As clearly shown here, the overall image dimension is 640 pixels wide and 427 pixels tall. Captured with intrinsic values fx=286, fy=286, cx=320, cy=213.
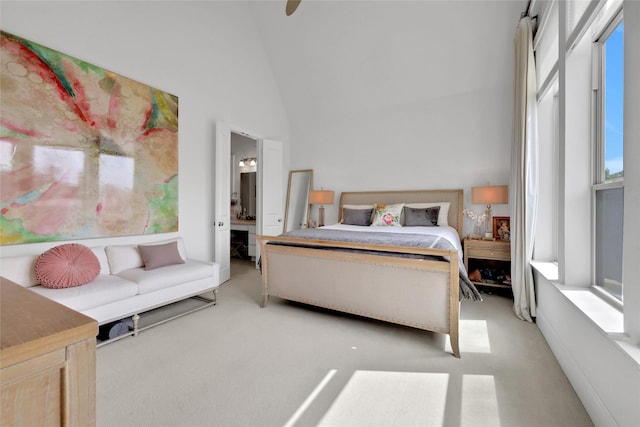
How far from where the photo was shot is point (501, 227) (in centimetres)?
395

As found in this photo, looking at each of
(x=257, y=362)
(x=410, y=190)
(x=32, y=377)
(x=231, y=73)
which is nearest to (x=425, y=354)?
(x=257, y=362)

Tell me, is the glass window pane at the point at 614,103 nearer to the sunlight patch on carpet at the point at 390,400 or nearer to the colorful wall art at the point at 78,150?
the sunlight patch on carpet at the point at 390,400

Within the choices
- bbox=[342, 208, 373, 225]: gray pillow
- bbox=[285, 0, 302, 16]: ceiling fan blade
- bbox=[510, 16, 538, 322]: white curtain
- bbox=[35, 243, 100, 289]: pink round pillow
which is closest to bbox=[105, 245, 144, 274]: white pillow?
bbox=[35, 243, 100, 289]: pink round pillow

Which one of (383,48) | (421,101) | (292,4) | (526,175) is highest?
(383,48)

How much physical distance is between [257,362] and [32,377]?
1.76 m

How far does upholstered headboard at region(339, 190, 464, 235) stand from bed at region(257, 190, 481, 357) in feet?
5.32

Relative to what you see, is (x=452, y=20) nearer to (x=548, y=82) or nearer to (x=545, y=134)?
(x=548, y=82)

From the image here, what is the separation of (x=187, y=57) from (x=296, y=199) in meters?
2.98

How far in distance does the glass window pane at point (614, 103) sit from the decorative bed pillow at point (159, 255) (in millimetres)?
3787

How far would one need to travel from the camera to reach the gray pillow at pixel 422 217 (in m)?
4.05

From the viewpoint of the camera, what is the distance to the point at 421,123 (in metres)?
4.63

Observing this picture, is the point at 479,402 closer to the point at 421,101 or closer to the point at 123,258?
the point at 123,258

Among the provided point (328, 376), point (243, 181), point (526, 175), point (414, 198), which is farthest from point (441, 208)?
point (243, 181)

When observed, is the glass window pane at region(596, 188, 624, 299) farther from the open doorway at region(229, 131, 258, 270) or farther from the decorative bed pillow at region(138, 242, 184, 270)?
the open doorway at region(229, 131, 258, 270)
